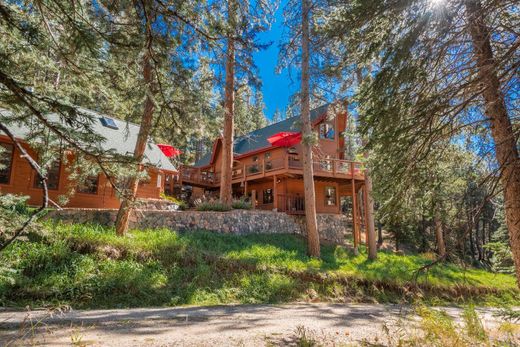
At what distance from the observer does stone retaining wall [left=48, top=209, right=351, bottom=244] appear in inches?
455

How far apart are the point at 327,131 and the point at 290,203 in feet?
21.8

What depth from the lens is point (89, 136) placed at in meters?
4.07

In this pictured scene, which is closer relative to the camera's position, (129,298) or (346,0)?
(346,0)

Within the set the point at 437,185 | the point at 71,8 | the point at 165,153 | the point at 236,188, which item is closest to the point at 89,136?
the point at 71,8

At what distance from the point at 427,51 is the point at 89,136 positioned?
514cm

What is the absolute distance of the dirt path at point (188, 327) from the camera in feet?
13.7

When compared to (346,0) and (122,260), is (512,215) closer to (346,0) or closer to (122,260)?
(346,0)

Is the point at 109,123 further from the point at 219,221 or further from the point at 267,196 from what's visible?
the point at 267,196

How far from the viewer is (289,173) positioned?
61.4 feet

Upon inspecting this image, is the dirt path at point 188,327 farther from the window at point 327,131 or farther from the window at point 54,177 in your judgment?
the window at point 327,131

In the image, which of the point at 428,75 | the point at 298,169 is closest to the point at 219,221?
the point at 298,169

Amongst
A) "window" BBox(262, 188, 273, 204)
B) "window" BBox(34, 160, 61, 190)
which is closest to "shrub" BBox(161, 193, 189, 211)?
"window" BBox(34, 160, 61, 190)

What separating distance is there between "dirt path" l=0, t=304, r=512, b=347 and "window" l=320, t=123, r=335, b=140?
635 inches

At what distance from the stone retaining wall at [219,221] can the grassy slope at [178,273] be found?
0.99 m
